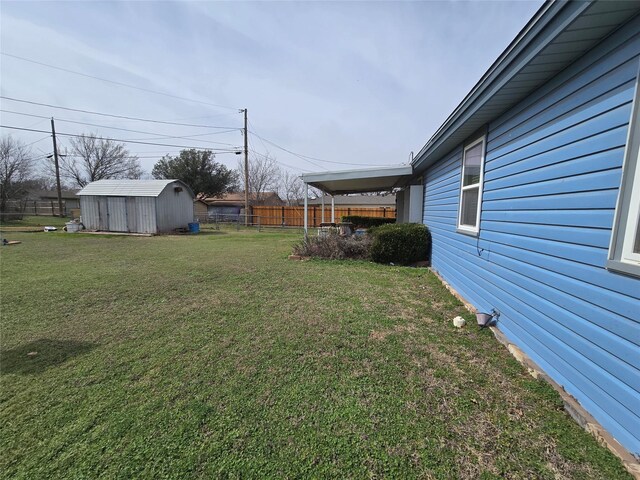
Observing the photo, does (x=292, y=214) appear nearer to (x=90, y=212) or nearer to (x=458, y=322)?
(x=90, y=212)

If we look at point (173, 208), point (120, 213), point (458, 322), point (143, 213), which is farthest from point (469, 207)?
point (120, 213)

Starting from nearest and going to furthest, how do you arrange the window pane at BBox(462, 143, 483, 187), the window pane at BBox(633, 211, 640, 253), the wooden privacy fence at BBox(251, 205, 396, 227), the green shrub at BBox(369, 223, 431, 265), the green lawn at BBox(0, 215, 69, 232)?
the window pane at BBox(633, 211, 640, 253)
the window pane at BBox(462, 143, 483, 187)
the green shrub at BBox(369, 223, 431, 265)
the green lawn at BBox(0, 215, 69, 232)
the wooden privacy fence at BBox(251, 205, 396, 227)

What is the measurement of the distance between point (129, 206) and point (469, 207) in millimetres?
16814

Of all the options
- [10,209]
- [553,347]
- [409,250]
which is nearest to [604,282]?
[553,347]

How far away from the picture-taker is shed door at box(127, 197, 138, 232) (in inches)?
591

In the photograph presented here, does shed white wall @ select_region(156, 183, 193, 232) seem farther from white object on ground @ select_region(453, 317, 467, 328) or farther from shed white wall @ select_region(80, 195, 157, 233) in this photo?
white object on ground @ select_region(453, 317, 467, 328)

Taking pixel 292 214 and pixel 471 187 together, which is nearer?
pixel 471 187

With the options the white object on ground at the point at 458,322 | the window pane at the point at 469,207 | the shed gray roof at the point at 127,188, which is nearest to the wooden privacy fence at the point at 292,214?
the shed gray roof at the point at 127,188

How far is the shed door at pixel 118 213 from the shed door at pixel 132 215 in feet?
0.82

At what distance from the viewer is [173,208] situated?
16406 mm

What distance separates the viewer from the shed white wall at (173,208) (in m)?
15.2

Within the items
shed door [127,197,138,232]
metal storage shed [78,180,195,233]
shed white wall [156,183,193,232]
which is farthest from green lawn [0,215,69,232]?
shed white wall [156,183,193,232]

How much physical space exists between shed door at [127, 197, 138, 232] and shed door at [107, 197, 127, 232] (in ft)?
0.82

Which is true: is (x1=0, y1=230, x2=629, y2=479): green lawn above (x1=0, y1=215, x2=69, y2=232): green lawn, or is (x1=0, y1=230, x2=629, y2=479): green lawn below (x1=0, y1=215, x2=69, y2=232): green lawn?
above
